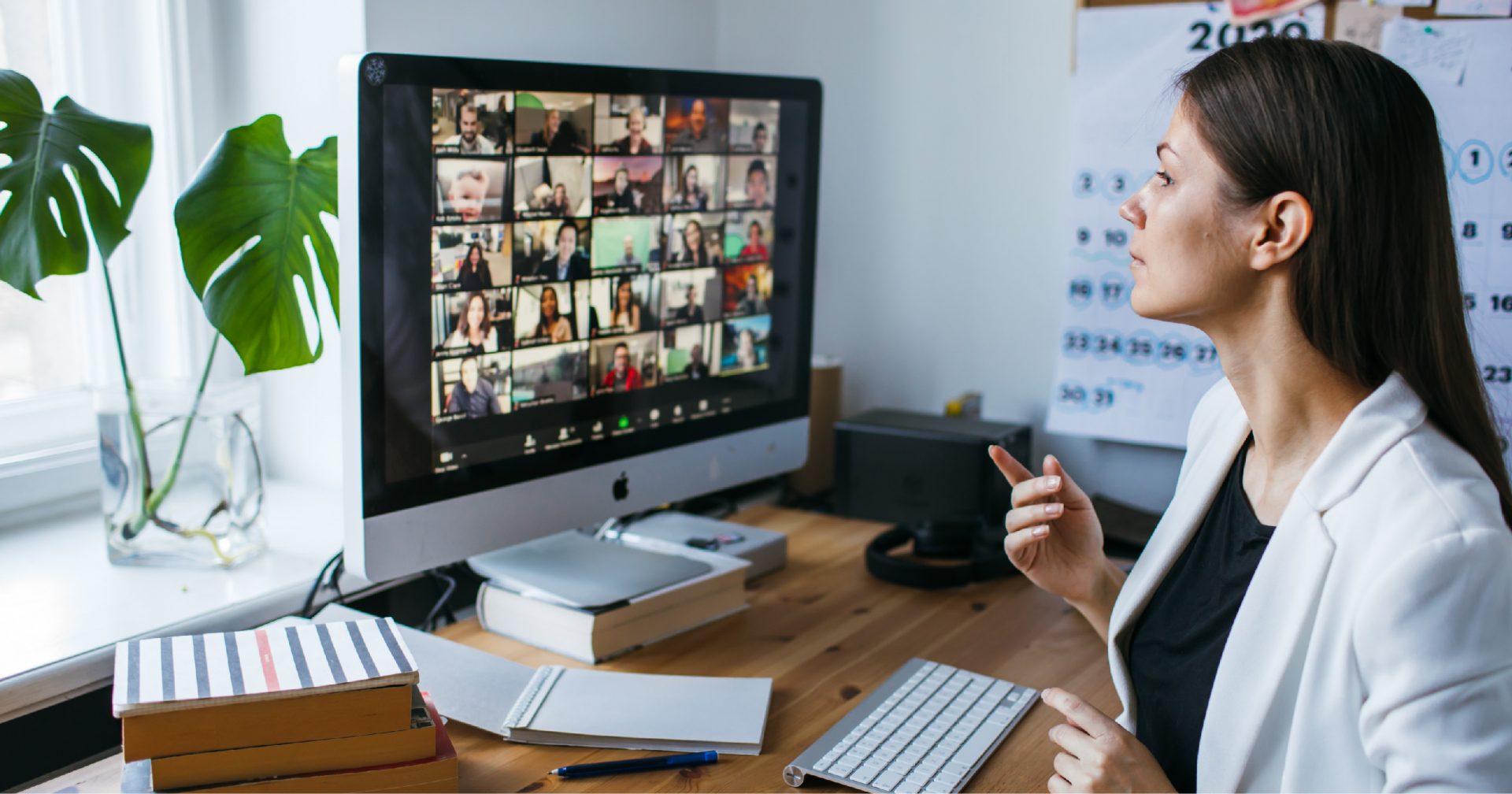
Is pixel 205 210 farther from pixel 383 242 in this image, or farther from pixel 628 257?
pixel 628 257

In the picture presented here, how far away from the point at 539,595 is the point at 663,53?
1.05 meters

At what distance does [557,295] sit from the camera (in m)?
1.34

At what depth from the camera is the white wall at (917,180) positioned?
1.87m

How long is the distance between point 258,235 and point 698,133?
519mm

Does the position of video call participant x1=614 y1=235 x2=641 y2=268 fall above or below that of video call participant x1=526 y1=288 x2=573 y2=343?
above

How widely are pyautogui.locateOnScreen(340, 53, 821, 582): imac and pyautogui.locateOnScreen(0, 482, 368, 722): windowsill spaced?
24 centimetres

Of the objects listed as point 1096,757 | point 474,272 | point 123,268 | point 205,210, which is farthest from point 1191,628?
point 123,268

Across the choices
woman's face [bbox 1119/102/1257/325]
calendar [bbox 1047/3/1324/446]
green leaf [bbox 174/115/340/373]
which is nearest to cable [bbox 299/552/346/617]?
green leaf [bbox 174/115/340/373]

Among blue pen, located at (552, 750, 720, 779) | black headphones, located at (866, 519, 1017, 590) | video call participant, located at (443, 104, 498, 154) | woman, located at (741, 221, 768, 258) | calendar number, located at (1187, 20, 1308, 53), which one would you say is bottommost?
blue pen, located at (552, 750, 720, 779)

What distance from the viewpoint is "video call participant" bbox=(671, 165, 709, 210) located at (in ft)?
4.83

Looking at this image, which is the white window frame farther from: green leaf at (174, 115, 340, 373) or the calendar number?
the calendar number

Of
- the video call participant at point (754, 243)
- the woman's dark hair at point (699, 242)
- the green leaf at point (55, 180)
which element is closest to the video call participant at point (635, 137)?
the woman's dark hair at point (699, 242)

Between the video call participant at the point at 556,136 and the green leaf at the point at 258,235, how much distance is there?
0.22 meters

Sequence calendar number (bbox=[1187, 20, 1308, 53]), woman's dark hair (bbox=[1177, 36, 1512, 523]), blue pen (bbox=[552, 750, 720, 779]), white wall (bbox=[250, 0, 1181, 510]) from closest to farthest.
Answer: woman's dark hair (bbox=[1177, 36, 1512, 523]) → blue pen (bbox=[552, 750, 720, 779]) → calendar number (bbox=[1187, 20, 1308, 53]) → white wall (bbox=[250, 0, 1181, 510])
